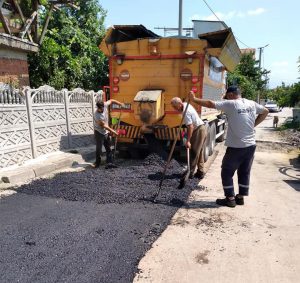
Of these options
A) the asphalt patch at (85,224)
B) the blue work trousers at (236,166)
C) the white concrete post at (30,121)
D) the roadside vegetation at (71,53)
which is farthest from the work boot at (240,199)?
the roadside vegetation at (71,53)

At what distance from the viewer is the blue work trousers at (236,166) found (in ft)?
15.5

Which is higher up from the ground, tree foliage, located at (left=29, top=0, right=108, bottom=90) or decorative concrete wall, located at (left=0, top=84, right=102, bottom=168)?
tree foliage, located at (left=29, top=0, right=108, bottom=90)

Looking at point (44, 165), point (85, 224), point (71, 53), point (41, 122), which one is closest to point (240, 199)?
point (85, 224)

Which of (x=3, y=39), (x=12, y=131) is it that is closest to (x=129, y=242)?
(x=12, y=131)

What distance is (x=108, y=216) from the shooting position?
4.26m

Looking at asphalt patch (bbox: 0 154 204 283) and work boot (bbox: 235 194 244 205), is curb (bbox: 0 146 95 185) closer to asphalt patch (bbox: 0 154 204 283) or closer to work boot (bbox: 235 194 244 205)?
asphalt patch (bbox: 0 154 204 283)

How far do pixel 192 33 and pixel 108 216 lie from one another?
82.7 feet

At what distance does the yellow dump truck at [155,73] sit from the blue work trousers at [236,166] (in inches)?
90.0

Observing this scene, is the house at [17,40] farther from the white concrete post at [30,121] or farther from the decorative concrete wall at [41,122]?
the white concrete post at [30,121]

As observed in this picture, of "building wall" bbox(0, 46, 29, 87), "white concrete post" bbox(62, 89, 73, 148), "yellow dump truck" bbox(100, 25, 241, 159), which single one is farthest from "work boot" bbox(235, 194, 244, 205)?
"building wall" bbox(0, 46, 29, 87)

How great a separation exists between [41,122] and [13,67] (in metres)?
3.17

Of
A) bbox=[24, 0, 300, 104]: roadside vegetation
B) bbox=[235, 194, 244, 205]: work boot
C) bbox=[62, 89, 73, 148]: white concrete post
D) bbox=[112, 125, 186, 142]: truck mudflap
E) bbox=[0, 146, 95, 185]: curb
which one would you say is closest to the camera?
bbox=[235, 194, 244, 205]: work boot

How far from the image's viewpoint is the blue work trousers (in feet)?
15.5

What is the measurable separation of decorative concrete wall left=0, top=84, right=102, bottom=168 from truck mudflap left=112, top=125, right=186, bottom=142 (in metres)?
1.63
